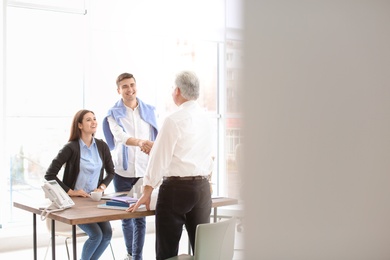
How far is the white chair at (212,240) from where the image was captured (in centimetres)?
215

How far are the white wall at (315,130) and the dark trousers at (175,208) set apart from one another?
1885 mm

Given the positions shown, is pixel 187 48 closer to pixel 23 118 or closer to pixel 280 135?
pixel 23 118

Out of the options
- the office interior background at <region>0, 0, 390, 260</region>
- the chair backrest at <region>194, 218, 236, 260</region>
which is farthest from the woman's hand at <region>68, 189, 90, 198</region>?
the office interior background at <region>0, 0, 390, 260</region>

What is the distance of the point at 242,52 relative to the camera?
57cm

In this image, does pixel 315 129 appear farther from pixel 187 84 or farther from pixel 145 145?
pixel 145 145

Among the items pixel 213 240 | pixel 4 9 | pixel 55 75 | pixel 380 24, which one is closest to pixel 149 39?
pixel 55 75

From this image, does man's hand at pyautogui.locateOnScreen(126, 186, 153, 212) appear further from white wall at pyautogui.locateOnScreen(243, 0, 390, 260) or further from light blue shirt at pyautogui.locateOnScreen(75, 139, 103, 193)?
white wall at pyautogui.locateOnScreen(243, 0, 390, 260)

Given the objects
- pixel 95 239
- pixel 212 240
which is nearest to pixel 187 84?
pixel 212 240

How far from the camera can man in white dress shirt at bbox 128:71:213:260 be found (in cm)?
245

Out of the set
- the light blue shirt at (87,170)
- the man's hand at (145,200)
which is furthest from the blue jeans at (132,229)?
the man's hand at (145,200)

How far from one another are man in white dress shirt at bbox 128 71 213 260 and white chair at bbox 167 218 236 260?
0.34m

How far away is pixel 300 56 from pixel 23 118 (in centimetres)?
423

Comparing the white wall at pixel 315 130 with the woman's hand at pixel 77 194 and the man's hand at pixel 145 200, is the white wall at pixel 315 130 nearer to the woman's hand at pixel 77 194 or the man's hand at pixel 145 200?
the man's hand at pixel 145 200

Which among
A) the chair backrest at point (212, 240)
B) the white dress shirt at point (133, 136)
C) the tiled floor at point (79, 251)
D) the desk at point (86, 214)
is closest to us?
the chair backrest at point (212, 240)
